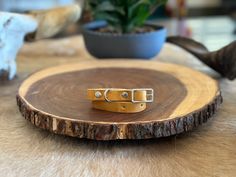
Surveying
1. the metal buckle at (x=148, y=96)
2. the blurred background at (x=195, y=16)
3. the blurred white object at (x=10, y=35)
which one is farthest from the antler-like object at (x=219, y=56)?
the blurred background at (x=195, y=16)

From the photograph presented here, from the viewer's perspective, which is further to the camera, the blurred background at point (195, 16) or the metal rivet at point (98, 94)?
the blurred background at point (195, 16)

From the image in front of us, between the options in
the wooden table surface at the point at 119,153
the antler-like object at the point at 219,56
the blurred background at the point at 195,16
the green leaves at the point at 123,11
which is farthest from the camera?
the blurred background at the point at 195,16

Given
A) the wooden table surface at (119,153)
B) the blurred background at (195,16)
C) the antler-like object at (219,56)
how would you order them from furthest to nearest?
1. the blurred background at (195,16)
2. the antler-like object at (219,56)
3. the wooden table surface at (119,153)

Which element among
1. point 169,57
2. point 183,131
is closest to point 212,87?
point 183,131

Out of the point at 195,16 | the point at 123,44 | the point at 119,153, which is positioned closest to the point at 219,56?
the point at 123,44

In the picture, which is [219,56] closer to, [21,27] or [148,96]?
[148,96]

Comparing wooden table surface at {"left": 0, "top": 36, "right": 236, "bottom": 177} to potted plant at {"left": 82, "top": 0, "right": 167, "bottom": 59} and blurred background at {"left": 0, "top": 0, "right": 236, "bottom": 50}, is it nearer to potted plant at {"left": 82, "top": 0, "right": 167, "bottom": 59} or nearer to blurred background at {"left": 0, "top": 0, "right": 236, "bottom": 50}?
potted plant at {"left": 82, "top": 0, "right": 167, "bottom": 59}

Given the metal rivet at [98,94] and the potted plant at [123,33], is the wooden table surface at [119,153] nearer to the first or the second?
the metal rivet at [98,94]
